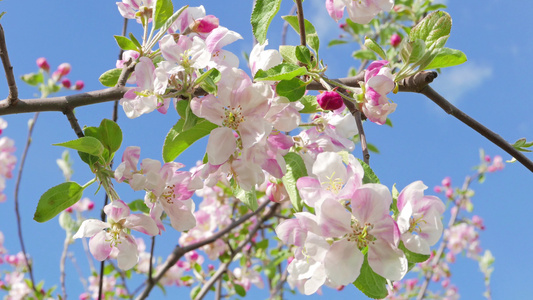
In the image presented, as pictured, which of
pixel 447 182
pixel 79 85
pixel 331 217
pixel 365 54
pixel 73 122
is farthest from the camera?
pixel 447 182

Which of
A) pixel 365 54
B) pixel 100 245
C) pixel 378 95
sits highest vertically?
pixel 365 54

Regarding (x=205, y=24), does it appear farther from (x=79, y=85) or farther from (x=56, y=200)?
(x=79, y=85)

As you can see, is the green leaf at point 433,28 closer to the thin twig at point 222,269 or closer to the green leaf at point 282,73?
the green leaf at point 282,73

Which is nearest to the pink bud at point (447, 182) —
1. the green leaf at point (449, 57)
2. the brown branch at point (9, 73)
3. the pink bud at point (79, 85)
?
the pink bud at point (79, 85)

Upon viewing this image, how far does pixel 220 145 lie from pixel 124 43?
0.42 metres

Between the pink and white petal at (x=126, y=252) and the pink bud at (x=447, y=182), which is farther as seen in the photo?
the pink bud at (x=447, y=182)

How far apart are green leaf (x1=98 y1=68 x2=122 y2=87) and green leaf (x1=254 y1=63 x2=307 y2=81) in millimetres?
494

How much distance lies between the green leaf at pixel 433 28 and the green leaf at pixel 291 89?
27 cm

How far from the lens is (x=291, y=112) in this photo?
89 cm

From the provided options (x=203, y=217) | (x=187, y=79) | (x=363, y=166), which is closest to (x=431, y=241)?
(x=363, y=166)

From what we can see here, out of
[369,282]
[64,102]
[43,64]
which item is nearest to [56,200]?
[64,102]

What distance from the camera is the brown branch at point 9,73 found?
3.47ft

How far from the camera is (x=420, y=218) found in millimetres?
840

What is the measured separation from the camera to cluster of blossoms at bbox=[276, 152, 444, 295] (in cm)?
75
